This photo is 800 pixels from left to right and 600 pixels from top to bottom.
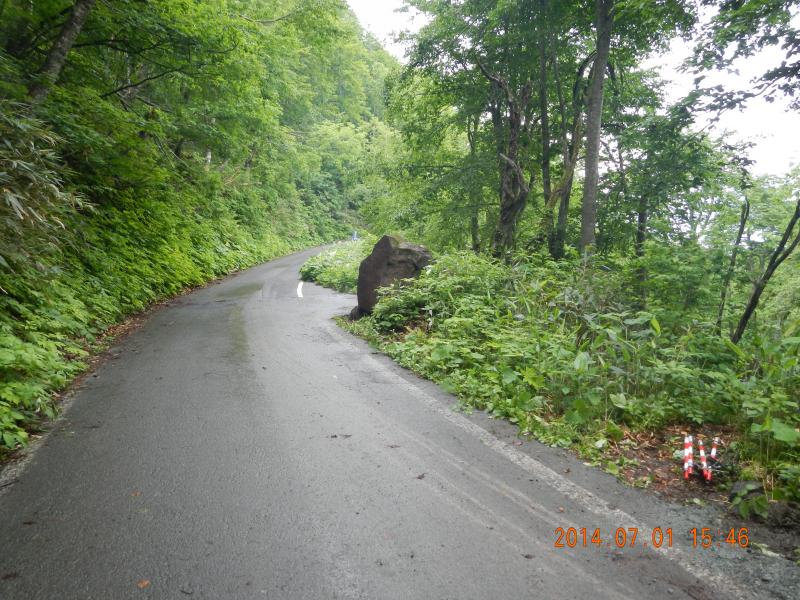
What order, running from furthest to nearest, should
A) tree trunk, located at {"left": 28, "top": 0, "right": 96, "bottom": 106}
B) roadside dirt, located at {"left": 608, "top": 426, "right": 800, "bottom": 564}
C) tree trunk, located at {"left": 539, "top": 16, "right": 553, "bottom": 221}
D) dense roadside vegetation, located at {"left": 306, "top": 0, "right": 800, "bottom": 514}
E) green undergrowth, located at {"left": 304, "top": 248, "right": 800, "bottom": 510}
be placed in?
tree trunk, located at {"left": 539, "top": 16, "right": 553, "bottom": 221} → tree trunk, located at {"left": 28, "top": 0, "right": 96, "bottom": 106} → dense roadside vegetation, located at {"left": 306, "top": 0, "right": 800, "bottom": 514} → green undergrowth, located at {"left": 304, "top": 248, "right": 800, "bottom": 510} → roadside dirt, located at {"left": 608, "top": 426, "right": 800, "bottom": 564}

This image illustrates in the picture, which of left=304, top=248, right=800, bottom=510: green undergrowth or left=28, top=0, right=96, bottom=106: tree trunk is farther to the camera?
left=28, top=0, right=96, bottom=106: tree trunk

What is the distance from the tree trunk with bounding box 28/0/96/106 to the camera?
6.58 m

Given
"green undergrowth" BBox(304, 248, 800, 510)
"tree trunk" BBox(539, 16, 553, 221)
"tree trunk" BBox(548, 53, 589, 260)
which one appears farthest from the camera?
"tree trunk" BBox(539, 16, 553, 221)

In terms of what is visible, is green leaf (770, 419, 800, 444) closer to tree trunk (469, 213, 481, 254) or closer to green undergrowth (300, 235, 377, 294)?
tree trunk (469, 213, 481, 254)

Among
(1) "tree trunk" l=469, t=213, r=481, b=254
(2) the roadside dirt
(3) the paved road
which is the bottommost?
(3) the paved road

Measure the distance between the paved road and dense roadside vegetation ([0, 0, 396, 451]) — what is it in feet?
3.23

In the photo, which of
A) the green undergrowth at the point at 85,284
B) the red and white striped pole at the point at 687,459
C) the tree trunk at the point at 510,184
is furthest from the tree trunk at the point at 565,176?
the green undergrowth at the point at 85,284

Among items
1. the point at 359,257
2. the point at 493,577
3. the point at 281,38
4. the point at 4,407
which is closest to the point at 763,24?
the point at 493,577

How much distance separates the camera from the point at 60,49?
22.6 ft

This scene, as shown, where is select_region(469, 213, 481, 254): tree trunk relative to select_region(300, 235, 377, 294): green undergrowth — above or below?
above

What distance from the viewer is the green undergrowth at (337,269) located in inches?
576

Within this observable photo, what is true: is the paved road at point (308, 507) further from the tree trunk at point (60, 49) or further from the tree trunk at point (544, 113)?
the tree trunk at point (544, 113)

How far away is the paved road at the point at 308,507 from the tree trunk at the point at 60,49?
5020mm

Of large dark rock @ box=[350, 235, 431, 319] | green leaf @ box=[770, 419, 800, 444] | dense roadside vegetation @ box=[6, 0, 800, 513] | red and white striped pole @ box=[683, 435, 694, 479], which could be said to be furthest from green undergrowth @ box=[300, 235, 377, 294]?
green leaf @ box=[770, 419, 800, 444]
